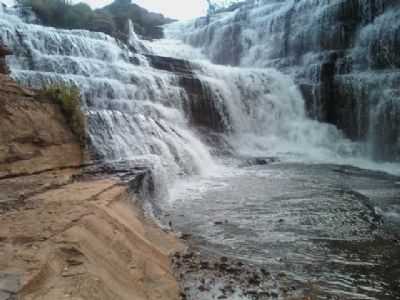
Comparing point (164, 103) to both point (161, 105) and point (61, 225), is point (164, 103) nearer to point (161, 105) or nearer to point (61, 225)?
point (161, 105)

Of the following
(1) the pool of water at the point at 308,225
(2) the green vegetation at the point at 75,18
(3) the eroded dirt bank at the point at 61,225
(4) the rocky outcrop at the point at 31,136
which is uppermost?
(2) the green vegetation at the point at 75,18

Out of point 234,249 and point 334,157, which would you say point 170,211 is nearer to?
point 234,249

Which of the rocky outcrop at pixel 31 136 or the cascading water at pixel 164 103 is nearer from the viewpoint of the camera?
the rocky outcrop at pixel 31 136

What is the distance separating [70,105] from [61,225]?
11.8 ft

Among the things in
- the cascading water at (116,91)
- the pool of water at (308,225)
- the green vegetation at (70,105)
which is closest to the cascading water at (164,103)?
the cascading water at (116,91)

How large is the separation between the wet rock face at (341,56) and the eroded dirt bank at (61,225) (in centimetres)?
1124

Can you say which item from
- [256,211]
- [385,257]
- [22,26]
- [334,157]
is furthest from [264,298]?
[22,26]

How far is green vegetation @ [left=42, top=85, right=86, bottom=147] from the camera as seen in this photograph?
20.2 feet

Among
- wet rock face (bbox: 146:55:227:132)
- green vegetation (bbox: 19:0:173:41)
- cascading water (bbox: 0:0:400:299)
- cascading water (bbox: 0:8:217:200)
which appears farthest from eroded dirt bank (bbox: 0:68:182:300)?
green vegetation (bbox: 19:0:173:41)

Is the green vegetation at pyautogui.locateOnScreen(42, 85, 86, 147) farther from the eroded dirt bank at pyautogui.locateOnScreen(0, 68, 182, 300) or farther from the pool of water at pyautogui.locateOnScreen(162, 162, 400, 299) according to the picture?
the pool of water at pyautogui.locateOnScreen(162, 162, 400, 299)

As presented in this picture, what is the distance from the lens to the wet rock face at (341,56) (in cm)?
1388

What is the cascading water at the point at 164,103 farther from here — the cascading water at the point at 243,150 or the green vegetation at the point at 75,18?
the green vegetation at the point at 75,18

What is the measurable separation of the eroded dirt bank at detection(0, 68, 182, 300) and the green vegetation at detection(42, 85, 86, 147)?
0.43 feet

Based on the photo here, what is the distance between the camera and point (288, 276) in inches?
155
